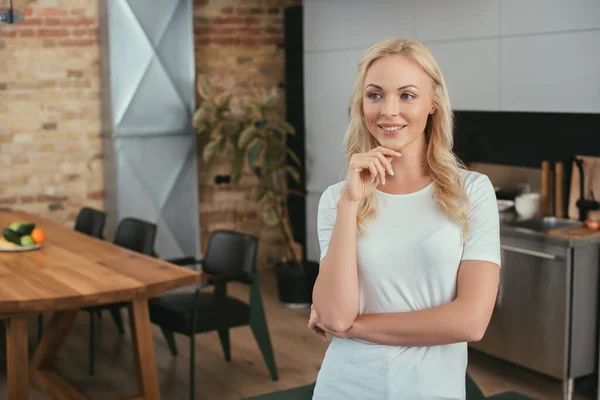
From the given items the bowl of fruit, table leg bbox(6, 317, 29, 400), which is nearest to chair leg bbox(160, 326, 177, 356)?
the bowl of fruit

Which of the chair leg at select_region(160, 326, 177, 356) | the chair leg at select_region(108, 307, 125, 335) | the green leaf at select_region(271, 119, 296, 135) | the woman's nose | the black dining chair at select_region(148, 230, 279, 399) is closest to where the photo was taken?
the woman's nose

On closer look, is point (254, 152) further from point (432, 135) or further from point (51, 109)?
point (432, 135)

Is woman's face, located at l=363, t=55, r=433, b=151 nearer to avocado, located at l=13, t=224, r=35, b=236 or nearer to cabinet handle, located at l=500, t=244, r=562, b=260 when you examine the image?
cabinet handle, located at l=500, t=244, r=562, b=260

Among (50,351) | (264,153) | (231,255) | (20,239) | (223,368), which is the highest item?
(264,153)

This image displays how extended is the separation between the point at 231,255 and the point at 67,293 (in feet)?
4.30

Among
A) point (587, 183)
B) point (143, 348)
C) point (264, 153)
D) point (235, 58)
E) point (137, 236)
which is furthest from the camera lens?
point (235, 58)

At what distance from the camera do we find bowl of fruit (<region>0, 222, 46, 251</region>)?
15.8ft

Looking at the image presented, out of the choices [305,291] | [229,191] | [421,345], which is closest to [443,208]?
[421,345]

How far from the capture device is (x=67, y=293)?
3.73m

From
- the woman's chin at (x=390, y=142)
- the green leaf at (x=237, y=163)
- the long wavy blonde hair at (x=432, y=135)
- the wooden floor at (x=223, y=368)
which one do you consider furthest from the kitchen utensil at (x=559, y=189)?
the woman's chin at (x=390, y=142)

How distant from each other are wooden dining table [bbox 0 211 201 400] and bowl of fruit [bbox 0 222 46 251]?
0.05 metres

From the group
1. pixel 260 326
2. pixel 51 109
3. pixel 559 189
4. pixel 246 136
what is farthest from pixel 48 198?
pixel 559 189

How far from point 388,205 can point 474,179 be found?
8.1 inches

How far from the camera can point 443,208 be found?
1851mm
